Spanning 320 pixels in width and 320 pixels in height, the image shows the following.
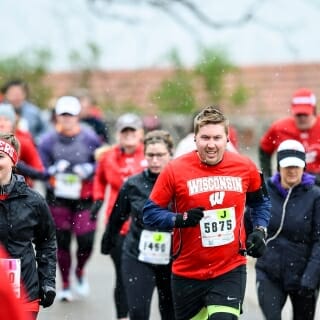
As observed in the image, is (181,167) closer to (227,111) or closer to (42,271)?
(42,271)

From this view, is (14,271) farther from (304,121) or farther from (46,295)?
(304,121)

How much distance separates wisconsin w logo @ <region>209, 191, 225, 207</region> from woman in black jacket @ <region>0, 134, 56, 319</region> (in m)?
1.03

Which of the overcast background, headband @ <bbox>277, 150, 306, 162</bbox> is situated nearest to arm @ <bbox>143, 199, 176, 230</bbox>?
headband @ <bbox>277, 150, 306, 162</bbox>

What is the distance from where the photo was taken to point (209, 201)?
723cm

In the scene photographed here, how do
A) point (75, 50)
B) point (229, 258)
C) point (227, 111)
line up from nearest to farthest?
point (229, 258), point (75, 50), point (227, 111)

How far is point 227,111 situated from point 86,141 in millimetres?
15222

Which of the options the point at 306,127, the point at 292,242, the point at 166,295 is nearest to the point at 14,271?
the point at 166,295

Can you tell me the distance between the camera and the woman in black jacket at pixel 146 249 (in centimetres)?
854

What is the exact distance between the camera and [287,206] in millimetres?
8234

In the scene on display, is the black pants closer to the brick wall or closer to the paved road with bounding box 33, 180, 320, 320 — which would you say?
the paved road with bounding box 33, 180, 320, 320

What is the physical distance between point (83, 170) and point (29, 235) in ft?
14.9

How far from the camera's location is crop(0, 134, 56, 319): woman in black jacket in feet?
22.0

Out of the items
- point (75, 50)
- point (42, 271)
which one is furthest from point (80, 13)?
point (42, 271)

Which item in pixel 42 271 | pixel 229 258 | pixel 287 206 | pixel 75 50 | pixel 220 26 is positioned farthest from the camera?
pixel 75 50
